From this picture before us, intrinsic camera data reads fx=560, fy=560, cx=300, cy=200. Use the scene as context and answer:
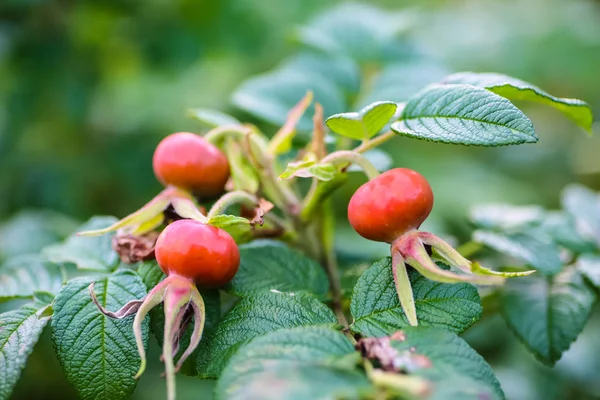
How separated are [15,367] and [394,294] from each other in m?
0.78

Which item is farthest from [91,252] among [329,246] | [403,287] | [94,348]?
[403,287]

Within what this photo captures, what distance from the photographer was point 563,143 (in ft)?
15.4

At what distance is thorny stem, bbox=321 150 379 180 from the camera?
1265mm

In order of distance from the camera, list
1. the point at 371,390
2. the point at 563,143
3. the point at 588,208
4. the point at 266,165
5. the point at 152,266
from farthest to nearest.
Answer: the point at 563,143 → the point at 588,208 → the point at 266,165 → the point at 152,266 → the point at 371,390

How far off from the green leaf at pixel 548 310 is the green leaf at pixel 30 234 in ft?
5.70

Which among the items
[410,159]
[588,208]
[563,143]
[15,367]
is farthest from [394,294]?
[563,143]

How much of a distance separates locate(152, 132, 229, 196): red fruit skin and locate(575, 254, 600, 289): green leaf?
113 cm

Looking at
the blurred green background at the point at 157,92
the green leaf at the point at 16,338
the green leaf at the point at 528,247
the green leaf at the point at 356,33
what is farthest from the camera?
the blurred green background at the point at 157,92

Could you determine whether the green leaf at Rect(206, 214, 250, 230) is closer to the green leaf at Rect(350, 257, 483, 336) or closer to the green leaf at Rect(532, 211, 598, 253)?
the green leaf at Rect(350, 257, 483, 336)

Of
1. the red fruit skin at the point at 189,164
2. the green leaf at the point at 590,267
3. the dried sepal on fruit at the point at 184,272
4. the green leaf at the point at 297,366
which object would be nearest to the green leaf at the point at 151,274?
the dried sepal on fruit at the point at 184,272

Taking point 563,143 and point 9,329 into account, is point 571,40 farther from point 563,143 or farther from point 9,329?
point 9,329

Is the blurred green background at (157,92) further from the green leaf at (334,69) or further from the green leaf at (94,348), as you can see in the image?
the green leaf at (94,348)

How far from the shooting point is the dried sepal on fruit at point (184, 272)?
112 centimetres

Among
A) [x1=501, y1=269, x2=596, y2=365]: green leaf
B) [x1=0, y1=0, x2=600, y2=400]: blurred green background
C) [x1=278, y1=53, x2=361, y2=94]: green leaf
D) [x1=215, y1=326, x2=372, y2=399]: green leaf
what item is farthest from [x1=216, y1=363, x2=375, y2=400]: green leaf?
[x1=0, y1=0, x2=600, y2=400]: blurred green background
